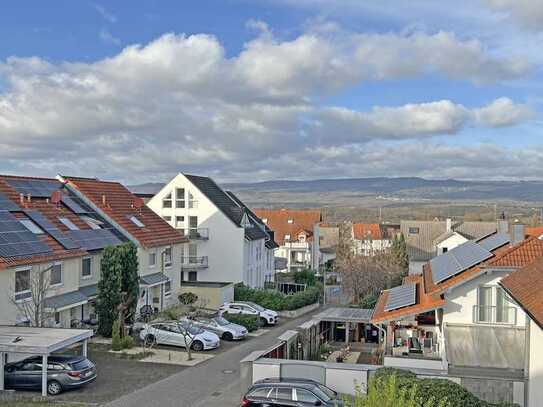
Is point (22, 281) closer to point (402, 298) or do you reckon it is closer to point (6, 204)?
point (6, 204)

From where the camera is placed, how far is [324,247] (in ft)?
287

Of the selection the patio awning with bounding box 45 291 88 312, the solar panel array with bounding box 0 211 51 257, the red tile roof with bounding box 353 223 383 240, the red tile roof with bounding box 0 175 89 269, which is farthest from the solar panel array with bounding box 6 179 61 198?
the red tile roof with bounding box 353 223 383 240

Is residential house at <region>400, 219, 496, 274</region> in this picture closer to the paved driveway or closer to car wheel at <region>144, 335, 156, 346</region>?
car wheel at <region>144, 335, 156, 346</region>

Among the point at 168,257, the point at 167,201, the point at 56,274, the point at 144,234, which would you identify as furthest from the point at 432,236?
the point at 56,274

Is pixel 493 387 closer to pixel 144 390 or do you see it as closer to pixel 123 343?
pixel 144 390

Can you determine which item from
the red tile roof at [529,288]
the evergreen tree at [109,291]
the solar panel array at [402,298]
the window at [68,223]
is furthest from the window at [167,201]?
the red tile roof at [529,288]

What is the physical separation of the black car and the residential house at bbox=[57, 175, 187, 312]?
66.6 ft

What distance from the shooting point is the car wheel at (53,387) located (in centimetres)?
2138

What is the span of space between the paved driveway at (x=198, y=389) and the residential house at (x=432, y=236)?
43609 millimetres

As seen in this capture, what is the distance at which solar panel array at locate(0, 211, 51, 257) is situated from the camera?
1078 inches

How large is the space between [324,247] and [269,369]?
67.4 m

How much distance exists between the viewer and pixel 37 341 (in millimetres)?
21766

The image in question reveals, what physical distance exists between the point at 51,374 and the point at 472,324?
14484 mm

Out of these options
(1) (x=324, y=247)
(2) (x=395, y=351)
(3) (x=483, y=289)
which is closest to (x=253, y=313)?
(2) (x=395, y=351)
